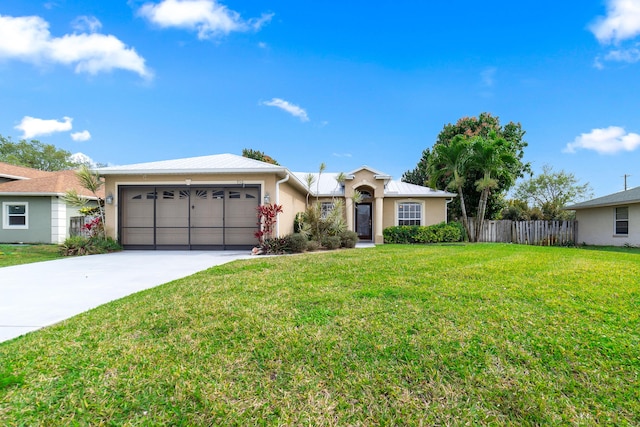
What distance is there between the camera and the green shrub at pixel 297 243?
1094 cm

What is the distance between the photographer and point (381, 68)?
1413 cm

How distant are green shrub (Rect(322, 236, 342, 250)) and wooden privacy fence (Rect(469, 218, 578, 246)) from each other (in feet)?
31.8

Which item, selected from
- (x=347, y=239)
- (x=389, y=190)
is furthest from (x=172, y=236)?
(x=389, y=190)

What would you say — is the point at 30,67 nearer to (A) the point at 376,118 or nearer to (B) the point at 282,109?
(B) the point at 282,109

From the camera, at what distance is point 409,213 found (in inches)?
671

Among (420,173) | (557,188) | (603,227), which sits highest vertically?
(420,173)

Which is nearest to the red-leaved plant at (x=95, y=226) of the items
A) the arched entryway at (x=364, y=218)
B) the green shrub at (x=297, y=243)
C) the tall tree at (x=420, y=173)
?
the green shrub at (x=297, y=243)

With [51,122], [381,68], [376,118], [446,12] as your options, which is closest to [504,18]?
[446,12]

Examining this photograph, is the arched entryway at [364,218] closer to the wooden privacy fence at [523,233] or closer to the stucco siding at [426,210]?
the stucco siding at [426,210]

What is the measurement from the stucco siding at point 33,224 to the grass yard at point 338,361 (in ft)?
50.8

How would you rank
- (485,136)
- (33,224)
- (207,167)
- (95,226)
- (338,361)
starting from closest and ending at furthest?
(338,361) → (207,167) → (95,226) → (33,224) → (485,136)

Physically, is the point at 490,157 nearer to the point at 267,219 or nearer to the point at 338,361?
the point at 267,219

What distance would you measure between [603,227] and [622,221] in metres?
0.91

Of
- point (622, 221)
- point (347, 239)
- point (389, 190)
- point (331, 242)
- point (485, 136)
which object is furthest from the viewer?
point (485, 136)
